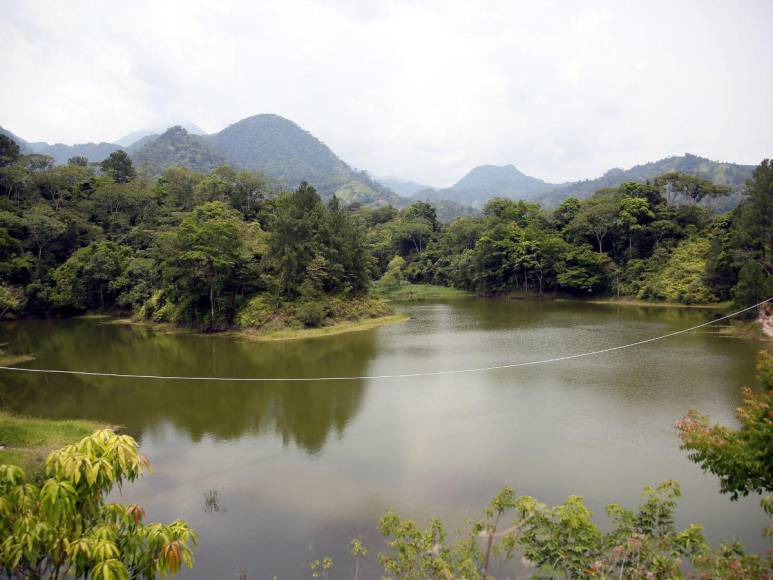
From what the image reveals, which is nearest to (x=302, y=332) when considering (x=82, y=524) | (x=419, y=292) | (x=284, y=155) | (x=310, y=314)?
(x=310, y=314)

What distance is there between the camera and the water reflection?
14.6 metres

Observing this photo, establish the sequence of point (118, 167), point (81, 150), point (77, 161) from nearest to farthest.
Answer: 1. point (118, 167)
2. point (77, 161)
3. point (81, 150)

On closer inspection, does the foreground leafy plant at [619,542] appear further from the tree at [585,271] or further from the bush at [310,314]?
the tree at [585,271]

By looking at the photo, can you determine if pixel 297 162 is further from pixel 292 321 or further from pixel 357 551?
pixel 357 551

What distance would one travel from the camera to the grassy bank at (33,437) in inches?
413

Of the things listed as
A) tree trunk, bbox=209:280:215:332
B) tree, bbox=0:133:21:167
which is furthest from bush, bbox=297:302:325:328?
tree, bbox=0:133:21:167

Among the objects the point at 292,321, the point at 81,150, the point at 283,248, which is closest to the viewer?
the point at 292,321

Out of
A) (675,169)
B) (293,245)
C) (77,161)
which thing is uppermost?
(675,169)

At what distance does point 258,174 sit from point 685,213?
39.3m

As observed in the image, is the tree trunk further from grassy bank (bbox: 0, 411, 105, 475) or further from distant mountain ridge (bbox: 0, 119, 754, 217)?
distant mountain ridge (bbox: 0, 119, 754, 217)

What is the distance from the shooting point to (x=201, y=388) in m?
18.3

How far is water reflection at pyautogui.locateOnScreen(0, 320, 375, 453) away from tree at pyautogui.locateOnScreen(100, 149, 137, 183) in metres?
29.6

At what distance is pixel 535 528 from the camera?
18.5ft

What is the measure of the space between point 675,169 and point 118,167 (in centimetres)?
11365
